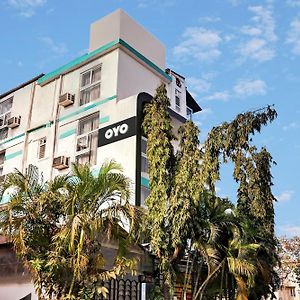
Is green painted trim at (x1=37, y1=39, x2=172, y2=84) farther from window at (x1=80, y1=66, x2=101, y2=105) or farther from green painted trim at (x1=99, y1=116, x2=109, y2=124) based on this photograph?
green painted trim at (x1=99, y1=116, x2=109, y2=124)

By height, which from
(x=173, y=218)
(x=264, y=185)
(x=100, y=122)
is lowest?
(x=173, y=218)

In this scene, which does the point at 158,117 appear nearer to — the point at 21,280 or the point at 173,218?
the point at 173,218

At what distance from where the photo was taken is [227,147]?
12.0 metres

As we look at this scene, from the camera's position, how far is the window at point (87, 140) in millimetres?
15427

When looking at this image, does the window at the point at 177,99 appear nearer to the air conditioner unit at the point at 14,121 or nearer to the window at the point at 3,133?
the air conditioner unit at the point at 14,121

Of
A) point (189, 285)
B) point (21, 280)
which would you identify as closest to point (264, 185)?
point (189, 285)

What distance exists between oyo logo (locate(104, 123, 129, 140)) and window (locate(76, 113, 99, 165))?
664 mm

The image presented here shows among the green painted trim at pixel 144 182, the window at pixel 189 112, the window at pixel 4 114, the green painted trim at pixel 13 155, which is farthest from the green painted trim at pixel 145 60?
the window at pixel 4 114

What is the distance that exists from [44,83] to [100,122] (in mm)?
4209

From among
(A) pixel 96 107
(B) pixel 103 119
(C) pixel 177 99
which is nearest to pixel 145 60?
(C) pixel 177 99

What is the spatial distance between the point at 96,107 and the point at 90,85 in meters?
1.14

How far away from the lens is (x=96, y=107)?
15.7m

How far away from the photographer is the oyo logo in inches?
564

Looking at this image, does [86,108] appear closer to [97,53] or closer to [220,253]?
[97,53]
